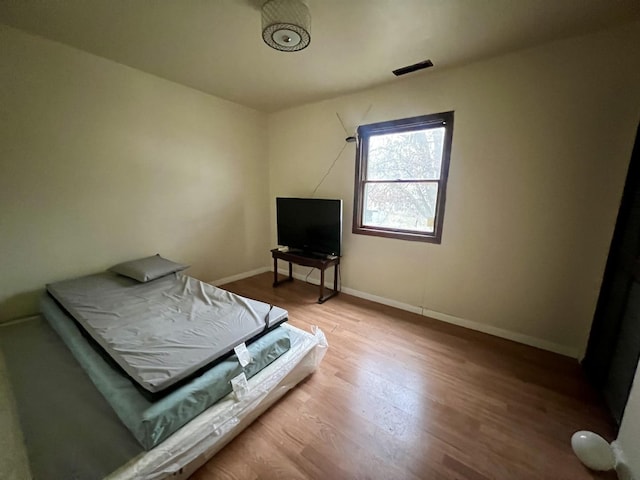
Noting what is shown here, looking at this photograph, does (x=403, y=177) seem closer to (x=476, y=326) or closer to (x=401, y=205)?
(x=401, y=205)

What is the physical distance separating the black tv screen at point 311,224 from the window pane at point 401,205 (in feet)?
1.38

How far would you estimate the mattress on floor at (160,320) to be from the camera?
1313 mm

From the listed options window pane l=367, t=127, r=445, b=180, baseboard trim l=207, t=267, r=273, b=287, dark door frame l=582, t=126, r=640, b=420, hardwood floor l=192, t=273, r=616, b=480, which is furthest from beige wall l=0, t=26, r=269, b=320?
dark door frame l=582, t=126, r=640, b=420

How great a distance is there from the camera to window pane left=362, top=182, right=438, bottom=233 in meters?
2.71

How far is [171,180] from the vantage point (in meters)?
2.96

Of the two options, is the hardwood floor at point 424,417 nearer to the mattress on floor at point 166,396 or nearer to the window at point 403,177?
the mattress on floor at point 166,396

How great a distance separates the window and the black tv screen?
307mm

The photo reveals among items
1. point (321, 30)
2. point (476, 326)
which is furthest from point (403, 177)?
point (476, 326)

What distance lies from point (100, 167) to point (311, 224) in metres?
2.26

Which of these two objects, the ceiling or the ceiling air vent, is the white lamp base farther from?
the ceiling air vent

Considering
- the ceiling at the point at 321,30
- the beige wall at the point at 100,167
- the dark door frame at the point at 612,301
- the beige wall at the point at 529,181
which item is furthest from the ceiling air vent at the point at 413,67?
the beige wall at the point at 100,167

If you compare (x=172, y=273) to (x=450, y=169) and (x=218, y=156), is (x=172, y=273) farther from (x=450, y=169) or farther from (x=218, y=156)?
(x=450, y=169)

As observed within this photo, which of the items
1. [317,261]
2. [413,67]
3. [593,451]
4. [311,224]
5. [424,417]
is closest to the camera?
[593,451]

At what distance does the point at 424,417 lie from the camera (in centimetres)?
153
